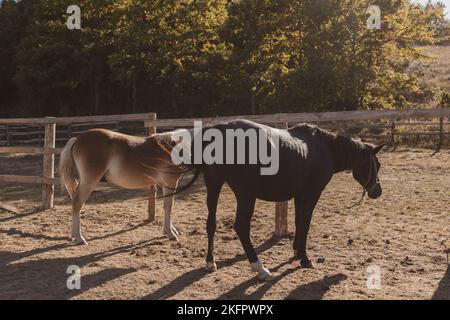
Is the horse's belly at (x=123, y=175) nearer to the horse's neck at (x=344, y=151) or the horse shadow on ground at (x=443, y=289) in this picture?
the horse's neck at (x=344, y=151)

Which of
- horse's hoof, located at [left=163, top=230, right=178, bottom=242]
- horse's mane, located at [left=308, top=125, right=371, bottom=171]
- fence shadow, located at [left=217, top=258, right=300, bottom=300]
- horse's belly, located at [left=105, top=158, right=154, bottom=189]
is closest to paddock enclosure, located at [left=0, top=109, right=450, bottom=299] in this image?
fence shadow, located at [left=217, top=258, right=300, bottom=300]

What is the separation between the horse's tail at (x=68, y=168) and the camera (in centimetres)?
659

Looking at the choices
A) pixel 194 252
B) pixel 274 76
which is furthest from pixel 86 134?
pixel 274 76

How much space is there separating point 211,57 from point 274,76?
5.10 metres

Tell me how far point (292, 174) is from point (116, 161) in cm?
270

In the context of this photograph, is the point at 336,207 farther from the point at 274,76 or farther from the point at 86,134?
the point at 274,76

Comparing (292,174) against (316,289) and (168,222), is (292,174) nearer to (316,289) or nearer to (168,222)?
(316,289)

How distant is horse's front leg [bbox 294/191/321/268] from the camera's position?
17.1 feet

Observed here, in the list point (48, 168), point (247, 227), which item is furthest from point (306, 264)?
point (48, 168)

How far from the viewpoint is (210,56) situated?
2478cm

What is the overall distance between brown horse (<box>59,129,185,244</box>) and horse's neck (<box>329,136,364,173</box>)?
7.24ft

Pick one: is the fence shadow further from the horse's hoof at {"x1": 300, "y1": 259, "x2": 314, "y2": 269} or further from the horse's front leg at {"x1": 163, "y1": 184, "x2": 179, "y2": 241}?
the horse's front leg at {"x1": 163, "y1": 184, "x2": 179, "y2": 241}

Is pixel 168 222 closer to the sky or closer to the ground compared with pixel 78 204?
closer to the ground
